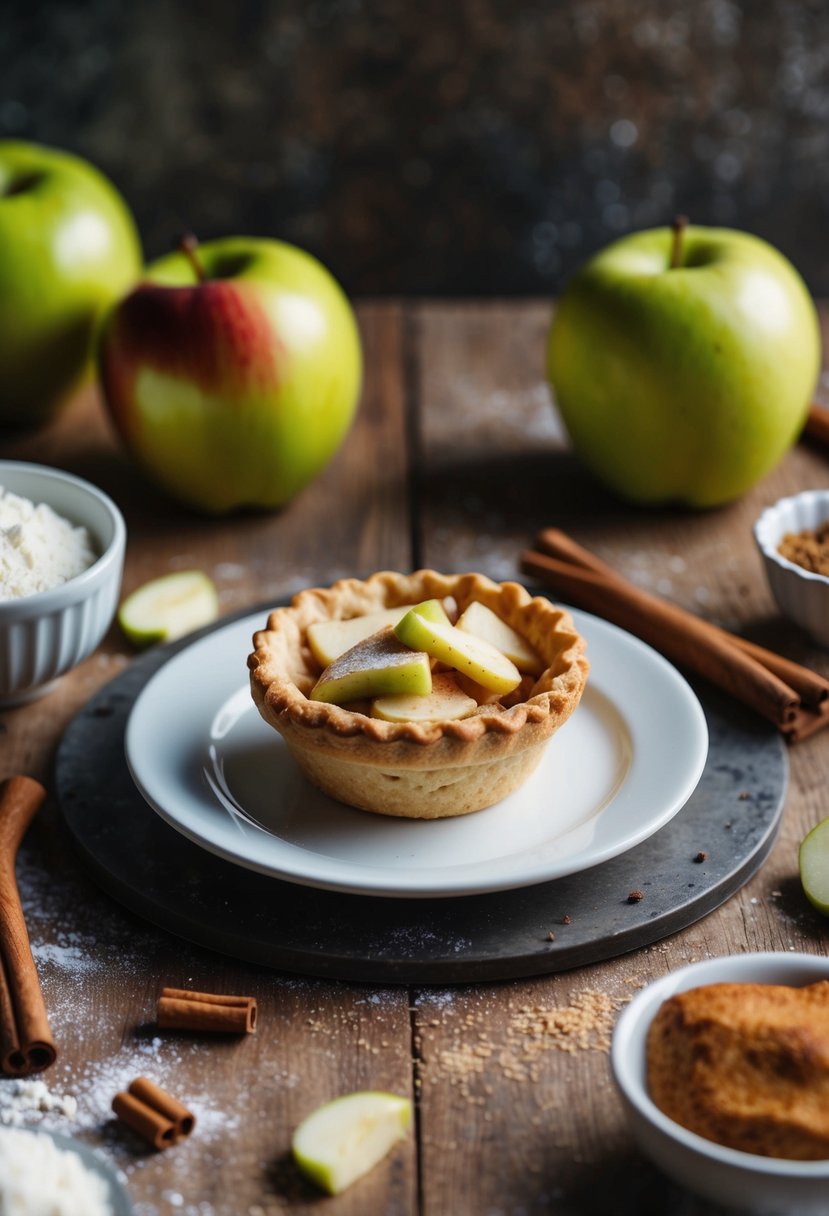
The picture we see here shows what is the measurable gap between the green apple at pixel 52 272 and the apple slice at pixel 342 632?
117 centimetres

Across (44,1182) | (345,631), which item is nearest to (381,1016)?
(44,1182)

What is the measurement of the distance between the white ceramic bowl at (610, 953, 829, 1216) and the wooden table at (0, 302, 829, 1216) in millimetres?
83

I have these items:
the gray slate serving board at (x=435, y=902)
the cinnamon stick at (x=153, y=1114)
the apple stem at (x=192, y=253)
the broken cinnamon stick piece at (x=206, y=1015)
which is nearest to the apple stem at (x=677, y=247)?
the apple stem at (x=192, y=253)

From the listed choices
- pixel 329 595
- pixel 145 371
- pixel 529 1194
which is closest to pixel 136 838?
pixel 329 595

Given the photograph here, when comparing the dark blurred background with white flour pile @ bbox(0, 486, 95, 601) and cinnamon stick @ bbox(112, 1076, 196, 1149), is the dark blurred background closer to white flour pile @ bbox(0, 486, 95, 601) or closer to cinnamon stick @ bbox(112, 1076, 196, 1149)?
white flour pile @ bbox(0, 486, 95, 601)

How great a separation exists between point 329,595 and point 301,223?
7.62 feet

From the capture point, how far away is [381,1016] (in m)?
1.36

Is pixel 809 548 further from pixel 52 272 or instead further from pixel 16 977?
pixel 52 272

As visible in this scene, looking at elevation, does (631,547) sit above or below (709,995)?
below

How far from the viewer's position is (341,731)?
4.83 ft

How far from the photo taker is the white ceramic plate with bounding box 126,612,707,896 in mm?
1421

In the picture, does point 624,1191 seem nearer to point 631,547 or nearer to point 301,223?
point 631,547

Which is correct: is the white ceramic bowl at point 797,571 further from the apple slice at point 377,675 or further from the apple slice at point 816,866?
the apple slice at point 377,675

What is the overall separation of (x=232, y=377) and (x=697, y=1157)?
1.55 metres
